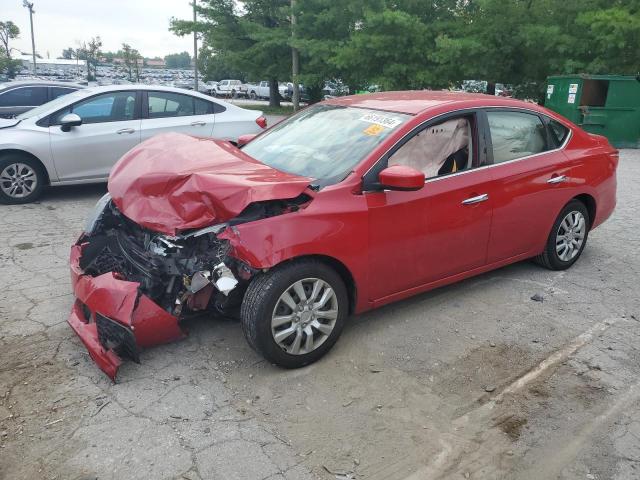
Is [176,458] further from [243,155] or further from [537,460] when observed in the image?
[243,155]

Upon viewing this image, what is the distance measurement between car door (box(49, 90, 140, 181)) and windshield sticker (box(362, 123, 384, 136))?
4.48 meters

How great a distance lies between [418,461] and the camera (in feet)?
8.82

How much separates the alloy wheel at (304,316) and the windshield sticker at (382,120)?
1268mm

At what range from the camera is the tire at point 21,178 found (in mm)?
6895

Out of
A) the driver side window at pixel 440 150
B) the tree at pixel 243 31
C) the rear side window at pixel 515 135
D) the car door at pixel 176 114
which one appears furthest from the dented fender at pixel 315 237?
the tree at pixel 243 31

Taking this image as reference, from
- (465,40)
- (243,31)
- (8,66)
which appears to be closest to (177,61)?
(8,66)

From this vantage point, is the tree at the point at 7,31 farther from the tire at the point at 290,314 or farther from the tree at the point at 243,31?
the tire at the point at 290,314

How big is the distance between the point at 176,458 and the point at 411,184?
6.66 ft

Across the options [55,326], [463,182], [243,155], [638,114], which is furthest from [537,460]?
[638,114]

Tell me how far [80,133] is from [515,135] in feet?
17.8

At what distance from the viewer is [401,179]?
3.35 m

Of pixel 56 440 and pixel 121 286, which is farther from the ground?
pixel 121 286

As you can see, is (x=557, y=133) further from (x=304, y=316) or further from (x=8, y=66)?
(x=8, y=66)

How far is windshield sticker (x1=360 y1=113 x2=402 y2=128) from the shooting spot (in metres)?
3.83
